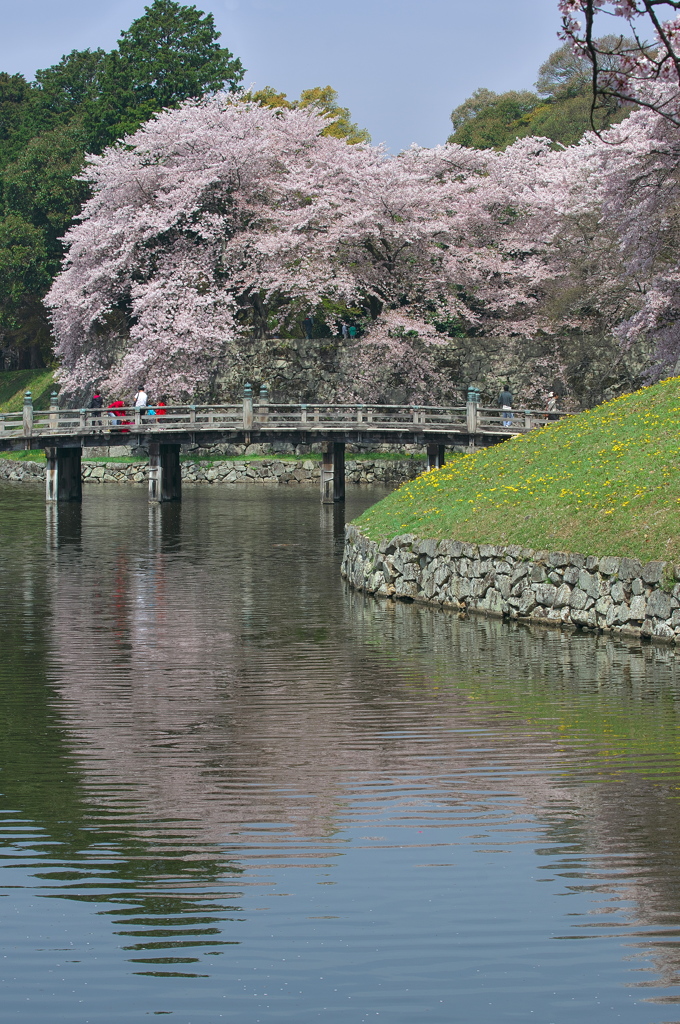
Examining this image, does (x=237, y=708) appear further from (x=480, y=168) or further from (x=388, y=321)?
(x=480, y=168)

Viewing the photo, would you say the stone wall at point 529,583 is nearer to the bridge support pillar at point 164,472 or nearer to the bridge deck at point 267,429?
the bridge deck at point 267,429

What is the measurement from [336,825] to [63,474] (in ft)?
133

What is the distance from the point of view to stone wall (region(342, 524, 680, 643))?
21.5 m

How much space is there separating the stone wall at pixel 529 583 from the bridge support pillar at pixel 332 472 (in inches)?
836

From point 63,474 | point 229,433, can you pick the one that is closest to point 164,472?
point 229,433

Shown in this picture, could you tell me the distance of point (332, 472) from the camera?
163ft

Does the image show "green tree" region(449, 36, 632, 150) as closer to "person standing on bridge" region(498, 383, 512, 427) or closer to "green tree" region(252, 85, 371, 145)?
"green tree" region(252, 85, 371, 145)

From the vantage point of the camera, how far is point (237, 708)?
52.5 feet

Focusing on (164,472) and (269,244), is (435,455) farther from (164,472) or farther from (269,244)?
(269,244)

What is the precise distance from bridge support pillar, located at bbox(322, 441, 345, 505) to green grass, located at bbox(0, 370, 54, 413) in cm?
3680

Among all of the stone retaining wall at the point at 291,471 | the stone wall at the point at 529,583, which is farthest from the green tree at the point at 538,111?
the stone wall at the point at 529,583

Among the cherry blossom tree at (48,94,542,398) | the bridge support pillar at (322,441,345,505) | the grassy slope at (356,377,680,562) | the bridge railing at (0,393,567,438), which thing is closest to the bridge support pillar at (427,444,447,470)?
the bridge railing at (0,393,567,438)

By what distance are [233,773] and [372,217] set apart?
48273 millimetres

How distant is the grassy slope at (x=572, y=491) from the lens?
76.6 feet
